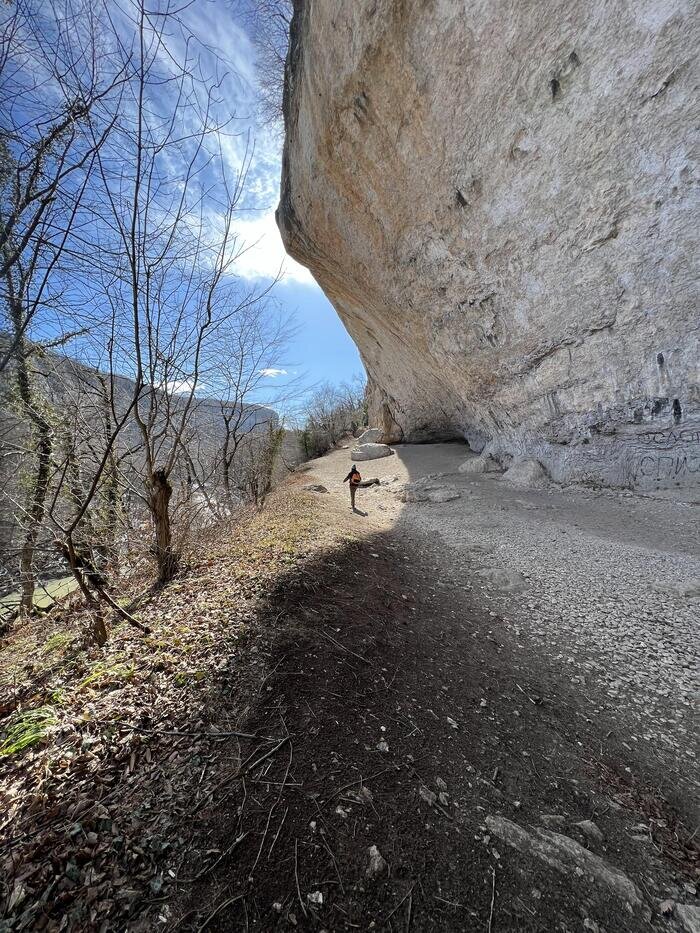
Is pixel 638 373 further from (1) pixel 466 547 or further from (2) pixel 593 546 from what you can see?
(1) pixel 466 547

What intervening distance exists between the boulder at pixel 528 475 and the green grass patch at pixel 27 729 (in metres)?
10.4

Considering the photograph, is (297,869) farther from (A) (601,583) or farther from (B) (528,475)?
(B) (528,475)

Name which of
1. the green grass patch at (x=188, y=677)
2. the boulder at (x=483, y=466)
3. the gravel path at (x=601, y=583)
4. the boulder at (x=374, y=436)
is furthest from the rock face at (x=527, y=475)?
the boulder at (x=374, y=436)

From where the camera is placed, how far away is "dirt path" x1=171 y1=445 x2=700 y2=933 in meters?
1.51

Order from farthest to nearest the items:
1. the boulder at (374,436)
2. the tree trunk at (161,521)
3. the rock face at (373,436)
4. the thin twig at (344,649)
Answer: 1. the rock face at (373,436)
2. the boulder at (374,436)
3. the tree trunk at (161,521)
4. the thin twig at (344,649)

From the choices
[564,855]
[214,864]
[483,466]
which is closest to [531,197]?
[483,466]

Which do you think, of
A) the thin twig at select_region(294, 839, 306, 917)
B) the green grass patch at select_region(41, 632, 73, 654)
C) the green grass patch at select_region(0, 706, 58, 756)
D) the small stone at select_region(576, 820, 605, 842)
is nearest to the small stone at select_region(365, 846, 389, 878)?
the thin twig at select_region(294, 839, 306, 917)

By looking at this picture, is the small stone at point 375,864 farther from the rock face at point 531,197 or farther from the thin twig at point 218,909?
the rock face at point 531,197

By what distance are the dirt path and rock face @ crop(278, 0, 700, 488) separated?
4.83 meters

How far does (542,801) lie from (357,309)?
17.8 metres

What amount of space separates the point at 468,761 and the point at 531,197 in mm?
10519

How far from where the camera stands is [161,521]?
15.0 ft

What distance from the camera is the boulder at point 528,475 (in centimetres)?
991

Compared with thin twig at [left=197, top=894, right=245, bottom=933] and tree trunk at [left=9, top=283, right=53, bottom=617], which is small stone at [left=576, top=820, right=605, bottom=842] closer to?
thin twig at [left=197, top=894, right=245, bottom=933]
